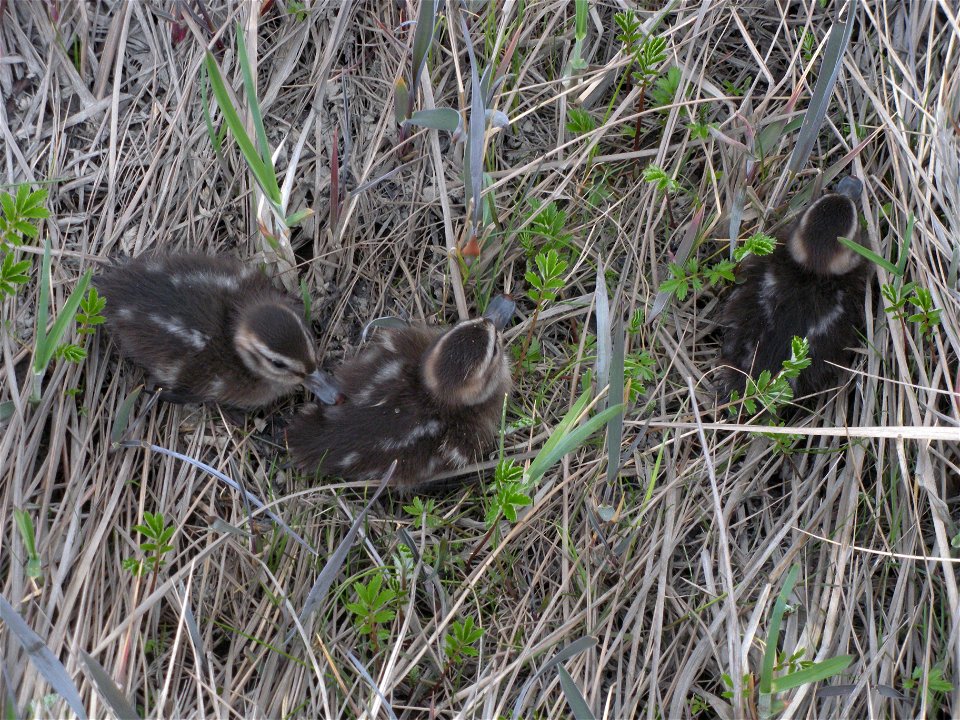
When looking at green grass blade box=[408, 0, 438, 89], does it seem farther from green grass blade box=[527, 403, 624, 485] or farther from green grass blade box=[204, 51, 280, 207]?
green grass blade box=[527, 403, 624, 485]

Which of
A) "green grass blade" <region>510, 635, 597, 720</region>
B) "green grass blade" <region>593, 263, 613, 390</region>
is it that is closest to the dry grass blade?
"green grass blade" <region>510, 635, 597, 720</region>

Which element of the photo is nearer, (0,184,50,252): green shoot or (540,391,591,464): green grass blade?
(540,391,591,464): green grass blade

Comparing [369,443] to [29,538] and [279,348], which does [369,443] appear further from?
[29,538]

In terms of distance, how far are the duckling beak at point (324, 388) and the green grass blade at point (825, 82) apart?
4.68ft

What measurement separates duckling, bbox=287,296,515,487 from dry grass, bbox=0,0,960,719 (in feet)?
0.36

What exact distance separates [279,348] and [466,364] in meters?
0.50

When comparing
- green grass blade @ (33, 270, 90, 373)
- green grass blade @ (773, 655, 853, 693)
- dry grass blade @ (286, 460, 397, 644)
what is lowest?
green grass blade @ (773, 655, 853, 693)

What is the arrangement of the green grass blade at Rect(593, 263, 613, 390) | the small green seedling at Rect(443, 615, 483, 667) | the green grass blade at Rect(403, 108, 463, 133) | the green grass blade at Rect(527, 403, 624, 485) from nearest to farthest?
the green grass blade at Rect(527, 403, 624, 485), the small green seedling at Rect(443, 615, 483, 667), the green grass blade at Rect(593, 263, 613, 390), the green grass blade at Rect(403, 108, 463, 133)

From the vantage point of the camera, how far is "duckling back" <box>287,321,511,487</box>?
7.51 feet

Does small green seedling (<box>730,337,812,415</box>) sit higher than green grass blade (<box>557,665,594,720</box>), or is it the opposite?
small green seedling (<box>730,337,812,415</box>)

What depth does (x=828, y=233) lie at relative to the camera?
2270 mm

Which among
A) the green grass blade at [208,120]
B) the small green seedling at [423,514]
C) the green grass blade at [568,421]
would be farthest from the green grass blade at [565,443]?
the green grass blade at [208,120]

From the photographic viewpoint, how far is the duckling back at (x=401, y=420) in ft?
7.51

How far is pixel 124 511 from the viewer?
2252mm
